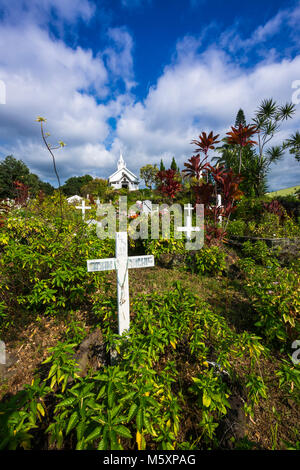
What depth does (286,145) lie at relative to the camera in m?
14.4

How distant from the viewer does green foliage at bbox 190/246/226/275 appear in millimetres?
4105

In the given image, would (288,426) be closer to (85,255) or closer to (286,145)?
(85,255)

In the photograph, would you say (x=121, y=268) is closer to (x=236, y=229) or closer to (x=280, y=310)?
(x=280, y=310)

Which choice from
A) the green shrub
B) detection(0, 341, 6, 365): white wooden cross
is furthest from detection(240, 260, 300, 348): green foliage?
the green shrub

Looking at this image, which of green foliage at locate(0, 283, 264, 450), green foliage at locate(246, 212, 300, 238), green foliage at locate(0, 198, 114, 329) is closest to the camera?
green foliage at locate(0, 283, 264, 450)

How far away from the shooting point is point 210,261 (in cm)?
411

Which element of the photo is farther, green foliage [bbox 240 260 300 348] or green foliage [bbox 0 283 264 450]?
green foliage [bbox 240 260 300 348]

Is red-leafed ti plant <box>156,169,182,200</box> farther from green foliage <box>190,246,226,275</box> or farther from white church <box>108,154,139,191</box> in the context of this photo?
white church <box>108,154,139,191</box>

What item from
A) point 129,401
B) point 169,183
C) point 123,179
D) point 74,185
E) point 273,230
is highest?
point 74,185

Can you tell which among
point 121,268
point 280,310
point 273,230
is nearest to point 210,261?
point 280,310

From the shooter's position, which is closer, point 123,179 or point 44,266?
point 44,266

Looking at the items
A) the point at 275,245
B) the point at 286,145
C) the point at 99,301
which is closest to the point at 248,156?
the point at 286,145

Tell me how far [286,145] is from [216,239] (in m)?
15.3

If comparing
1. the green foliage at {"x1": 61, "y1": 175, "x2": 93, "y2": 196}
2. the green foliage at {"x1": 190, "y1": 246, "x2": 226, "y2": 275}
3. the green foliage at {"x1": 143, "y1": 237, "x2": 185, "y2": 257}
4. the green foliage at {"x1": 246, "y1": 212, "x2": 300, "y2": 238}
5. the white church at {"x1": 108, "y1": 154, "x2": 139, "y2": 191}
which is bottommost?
the green foliage at {"x1": 190, "y1": 246, "x2": 226, "y2": 275}
